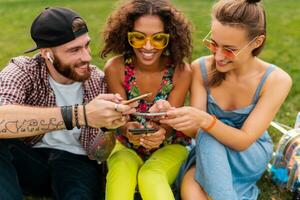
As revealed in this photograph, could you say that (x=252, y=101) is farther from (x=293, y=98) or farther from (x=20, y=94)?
(x=293, y=98)

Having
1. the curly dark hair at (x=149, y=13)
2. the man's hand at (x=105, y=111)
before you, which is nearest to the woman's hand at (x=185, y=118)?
the man's hand at (x=105, y=111)

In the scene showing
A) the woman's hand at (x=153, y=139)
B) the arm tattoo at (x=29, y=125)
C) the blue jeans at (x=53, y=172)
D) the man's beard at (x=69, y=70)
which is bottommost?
the blue jeans at (x=53, y=172)

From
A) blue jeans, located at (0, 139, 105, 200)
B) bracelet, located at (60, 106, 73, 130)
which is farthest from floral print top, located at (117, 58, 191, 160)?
bracelet, located at (60, 106, 73, 130)

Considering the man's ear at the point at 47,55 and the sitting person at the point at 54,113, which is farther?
the man's ear at the point at 47,55

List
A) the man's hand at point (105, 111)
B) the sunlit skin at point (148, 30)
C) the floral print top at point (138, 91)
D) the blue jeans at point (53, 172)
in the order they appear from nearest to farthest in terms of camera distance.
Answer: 1. the man's hand at point (105, 111)
2. the blue jeans at point (53, 172)
3. the sunlit skin at point (148, 30)
4. the floral print top at point (138, 91)

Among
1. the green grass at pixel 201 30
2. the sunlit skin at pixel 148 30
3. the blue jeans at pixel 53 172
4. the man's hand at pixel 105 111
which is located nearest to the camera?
the man's hand at pixel 105 111

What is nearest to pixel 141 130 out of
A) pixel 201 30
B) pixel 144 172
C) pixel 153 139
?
pixel 153 139

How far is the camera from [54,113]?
3.34 meters

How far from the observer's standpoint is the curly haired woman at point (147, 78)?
3.62m

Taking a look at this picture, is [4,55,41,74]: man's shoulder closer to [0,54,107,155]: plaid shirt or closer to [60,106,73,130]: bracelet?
[0,54,107,155]: plaid shirt

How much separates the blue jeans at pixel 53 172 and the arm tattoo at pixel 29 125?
0.61ft

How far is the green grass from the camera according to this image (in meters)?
5.65

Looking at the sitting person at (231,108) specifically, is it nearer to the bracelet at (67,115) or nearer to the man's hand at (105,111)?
the man's hand at (105,111)

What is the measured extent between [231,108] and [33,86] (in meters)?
1.56
